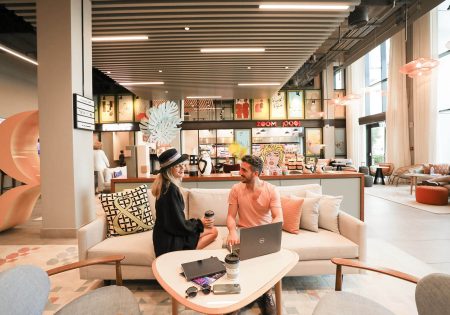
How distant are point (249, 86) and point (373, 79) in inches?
254

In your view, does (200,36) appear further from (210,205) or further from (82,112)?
(210,205)

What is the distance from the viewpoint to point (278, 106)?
1261 centimetres

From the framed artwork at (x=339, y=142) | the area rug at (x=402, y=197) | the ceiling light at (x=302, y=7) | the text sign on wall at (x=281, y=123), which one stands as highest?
the ceiling light at (x=302, y=7)

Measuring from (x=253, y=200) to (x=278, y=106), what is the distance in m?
10.6

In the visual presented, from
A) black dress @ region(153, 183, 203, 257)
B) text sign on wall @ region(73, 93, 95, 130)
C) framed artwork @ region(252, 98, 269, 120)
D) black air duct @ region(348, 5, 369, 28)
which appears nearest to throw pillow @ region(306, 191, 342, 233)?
black dress @ region(153, 183, 203, 257)

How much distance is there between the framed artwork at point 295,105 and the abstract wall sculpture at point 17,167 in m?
10.3

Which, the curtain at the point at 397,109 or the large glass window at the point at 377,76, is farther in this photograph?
the large glass window at the point at 377,76

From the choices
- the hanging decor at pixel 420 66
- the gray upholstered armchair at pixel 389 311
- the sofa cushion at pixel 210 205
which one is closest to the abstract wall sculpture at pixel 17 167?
the sofa cushion at pixel 210 205

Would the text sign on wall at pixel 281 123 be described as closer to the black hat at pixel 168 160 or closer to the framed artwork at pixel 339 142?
the framed artwork at pixel 339 142

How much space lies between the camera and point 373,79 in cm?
1198

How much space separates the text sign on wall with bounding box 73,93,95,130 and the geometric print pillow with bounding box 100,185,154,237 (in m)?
1.85

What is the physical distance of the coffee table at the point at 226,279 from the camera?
1392mm

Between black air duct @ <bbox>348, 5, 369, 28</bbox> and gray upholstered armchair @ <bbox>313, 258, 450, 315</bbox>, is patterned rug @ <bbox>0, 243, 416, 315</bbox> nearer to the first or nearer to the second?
gray upholstered armchair @ <bbox>313, 258, 450, 315</bbox>

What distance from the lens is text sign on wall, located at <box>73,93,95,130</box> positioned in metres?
4.16
